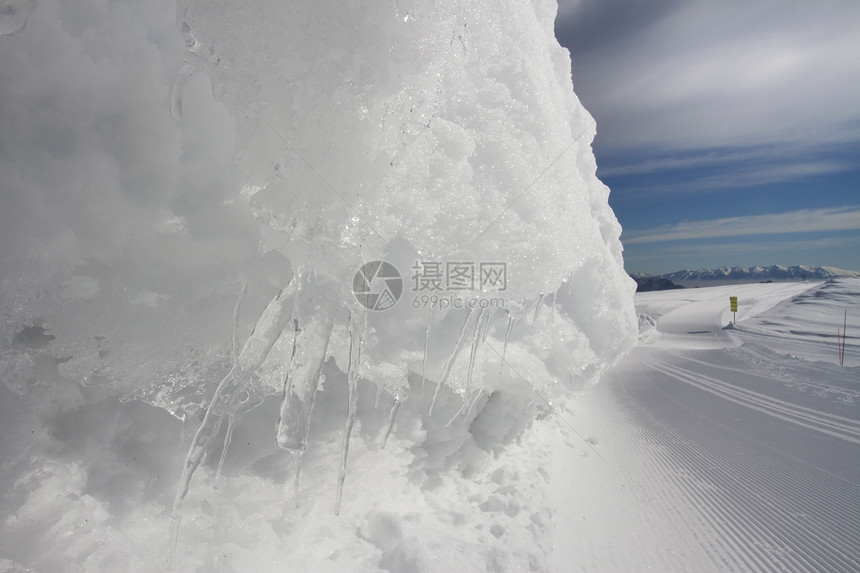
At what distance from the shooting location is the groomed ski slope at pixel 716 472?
2234 millimetres

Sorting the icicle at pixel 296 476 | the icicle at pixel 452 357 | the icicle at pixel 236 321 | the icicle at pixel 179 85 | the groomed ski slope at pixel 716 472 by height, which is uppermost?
the icicle at pixel 179 85

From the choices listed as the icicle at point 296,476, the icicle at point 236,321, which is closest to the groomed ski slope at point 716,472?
the icicle at point 296,476

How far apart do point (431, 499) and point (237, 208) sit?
6.29 feet

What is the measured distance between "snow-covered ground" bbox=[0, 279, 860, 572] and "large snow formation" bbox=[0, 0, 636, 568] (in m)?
0.12

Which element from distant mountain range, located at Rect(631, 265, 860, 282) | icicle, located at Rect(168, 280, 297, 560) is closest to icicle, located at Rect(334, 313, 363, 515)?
icicle, located at Rect(168, 280, 297, 560)

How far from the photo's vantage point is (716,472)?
10.7ft

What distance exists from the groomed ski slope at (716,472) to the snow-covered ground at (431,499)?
16mm

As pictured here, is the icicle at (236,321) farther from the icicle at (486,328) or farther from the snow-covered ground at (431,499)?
the icicle at (486,328)

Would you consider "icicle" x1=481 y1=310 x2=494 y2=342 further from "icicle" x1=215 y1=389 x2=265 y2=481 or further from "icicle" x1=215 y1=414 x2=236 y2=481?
"icicle" x1=215 y1=414 x2=236 y2=481

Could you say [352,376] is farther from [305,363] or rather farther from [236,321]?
[236,321]

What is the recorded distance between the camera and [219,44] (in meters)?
1.75

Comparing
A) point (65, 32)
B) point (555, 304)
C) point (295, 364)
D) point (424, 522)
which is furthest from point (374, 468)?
point (65, 32)

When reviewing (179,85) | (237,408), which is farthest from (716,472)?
(179,85)

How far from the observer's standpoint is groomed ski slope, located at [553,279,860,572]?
2234 millimetres
